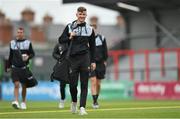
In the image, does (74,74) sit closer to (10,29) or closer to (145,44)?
(145,44)

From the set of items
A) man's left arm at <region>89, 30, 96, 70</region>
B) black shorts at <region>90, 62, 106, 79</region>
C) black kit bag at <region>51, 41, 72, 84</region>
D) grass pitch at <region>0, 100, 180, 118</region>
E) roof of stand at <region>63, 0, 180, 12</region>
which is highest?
roof of stand at <region>63, 0, 180, 12</region>

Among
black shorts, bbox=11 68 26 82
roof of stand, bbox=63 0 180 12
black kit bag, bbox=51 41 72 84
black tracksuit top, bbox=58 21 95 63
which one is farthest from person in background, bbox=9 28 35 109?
roof of stand, bbox=63 0 180 12

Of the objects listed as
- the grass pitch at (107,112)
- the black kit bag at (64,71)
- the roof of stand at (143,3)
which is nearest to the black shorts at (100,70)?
the grass pitch at (107,112)

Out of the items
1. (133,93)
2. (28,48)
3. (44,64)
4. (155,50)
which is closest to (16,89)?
(28,48)

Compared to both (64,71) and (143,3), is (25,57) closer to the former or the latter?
(64,71)

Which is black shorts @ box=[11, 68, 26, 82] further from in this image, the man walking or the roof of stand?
the roof of stand

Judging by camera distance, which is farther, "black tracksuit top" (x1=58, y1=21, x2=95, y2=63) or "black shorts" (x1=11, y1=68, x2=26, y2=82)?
"black shorts" (x1=11, y1=68, x2=26, y2=82)

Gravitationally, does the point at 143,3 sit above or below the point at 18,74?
above

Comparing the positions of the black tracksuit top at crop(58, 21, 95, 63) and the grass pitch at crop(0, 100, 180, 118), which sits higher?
the black tracksuit top at crop(58, 21, 95, 63)

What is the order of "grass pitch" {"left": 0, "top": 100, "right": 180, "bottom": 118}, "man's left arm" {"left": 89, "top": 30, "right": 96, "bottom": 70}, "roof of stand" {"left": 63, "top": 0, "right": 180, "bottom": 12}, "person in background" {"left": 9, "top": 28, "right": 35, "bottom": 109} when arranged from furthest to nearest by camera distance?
"roof of stand" {"left": 63, "top": 0, "right": 180, "bottom": 12} → "person in background" {"left": 9, "top": 28, "right": 35, "bottom": 109} → "man's left arm" {"left": 89, "top": 30, "right": 96, "bottom": 70} → "grass pitch" {"left": 0, "top": 100, "right": 180, "bottom": 118}

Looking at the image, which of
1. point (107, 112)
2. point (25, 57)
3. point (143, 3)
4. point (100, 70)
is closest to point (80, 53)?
point (107, 112)

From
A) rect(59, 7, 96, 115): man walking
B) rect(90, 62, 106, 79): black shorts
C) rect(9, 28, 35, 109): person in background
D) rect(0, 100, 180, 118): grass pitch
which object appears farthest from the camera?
rect(90, 62, 106, 79): black shorts

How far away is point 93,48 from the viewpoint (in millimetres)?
14281

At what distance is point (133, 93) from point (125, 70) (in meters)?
8.09
